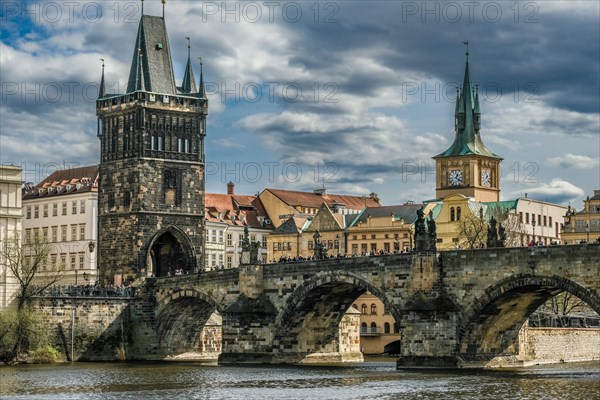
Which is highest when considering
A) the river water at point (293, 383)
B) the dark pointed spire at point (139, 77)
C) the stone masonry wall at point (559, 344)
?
the dark pointed spire at point (139, 77)

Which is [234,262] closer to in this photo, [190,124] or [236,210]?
[236,210]

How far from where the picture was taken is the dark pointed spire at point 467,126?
149m

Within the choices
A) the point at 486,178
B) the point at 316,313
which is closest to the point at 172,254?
the point at 316,313

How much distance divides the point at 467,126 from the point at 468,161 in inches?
162

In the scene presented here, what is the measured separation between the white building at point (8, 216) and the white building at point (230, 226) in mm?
41648

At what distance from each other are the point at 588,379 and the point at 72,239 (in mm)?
66940

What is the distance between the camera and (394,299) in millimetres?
83562

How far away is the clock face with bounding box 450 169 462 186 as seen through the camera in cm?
14838

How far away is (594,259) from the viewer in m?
74.1

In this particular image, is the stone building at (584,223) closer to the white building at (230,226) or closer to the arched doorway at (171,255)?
the white building at (230,226)

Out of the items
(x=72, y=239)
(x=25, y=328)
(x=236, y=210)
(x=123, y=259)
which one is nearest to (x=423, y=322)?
(x=25, y=328)

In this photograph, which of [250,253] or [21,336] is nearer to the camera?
[21,336]

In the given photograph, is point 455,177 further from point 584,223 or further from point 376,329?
point 376,329

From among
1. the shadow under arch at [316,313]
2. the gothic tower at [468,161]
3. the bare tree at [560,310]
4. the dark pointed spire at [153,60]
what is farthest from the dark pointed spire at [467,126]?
the shadow under arch at [316,313]
